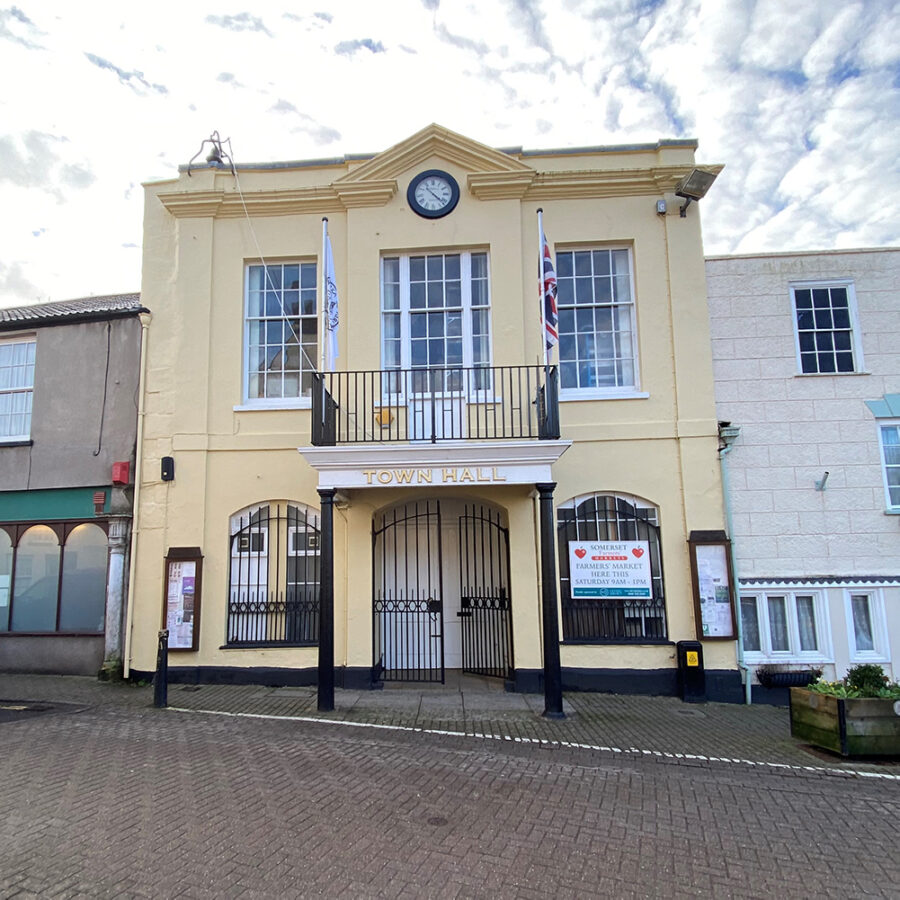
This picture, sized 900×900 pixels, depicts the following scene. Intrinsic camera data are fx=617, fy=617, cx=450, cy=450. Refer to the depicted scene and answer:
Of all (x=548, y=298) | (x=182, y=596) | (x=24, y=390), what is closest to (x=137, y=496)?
(x=182, y=596)

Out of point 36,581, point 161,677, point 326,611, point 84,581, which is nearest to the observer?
point 326,611

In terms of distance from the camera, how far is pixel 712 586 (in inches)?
342

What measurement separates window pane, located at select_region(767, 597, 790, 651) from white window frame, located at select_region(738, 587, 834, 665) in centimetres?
4

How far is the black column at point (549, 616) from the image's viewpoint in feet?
24.4

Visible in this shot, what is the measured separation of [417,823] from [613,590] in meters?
5.15

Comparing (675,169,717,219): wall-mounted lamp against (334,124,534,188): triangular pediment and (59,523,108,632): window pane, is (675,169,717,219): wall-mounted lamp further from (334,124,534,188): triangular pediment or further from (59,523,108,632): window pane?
(59,523,108,632): window pane

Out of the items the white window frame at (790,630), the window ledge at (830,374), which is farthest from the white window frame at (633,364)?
the white window frame at (790,630)

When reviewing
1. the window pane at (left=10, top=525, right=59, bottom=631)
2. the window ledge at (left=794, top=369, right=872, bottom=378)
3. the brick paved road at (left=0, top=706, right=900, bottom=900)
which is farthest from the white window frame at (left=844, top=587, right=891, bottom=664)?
the window pane at (left=10, top=525, right=59, bottom=631)

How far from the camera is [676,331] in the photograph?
9.36 meters

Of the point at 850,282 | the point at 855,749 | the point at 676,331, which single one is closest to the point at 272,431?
the point at 676,331

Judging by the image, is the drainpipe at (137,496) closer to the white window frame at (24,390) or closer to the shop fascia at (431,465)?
the white window frame at (24,390)

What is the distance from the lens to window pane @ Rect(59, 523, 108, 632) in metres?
9.92

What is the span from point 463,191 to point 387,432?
4039 millimetres

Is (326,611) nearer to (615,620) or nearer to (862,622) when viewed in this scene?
(615,620)
